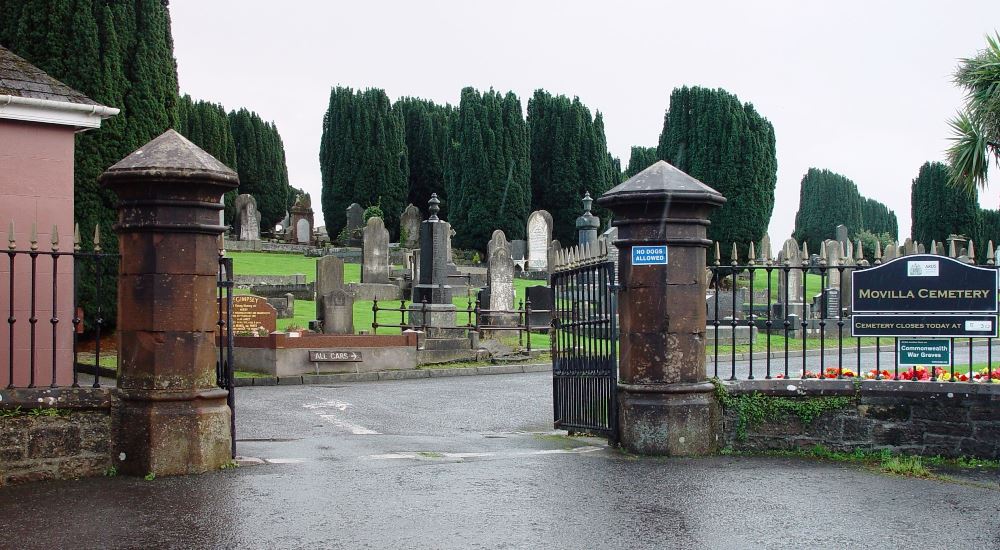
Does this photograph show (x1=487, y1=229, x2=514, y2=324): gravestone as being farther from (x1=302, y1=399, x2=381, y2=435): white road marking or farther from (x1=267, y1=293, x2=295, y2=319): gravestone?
(x1=302, y1=399, x2=381, y2=435): white road marking

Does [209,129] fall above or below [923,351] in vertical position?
above

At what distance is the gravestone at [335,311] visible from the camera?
790 inches

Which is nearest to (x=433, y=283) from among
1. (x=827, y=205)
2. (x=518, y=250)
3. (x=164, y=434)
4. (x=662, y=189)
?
(x=662, y=189)

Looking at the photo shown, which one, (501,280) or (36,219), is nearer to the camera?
(36,219)

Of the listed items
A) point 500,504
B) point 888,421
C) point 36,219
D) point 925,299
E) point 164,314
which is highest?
point 36,219

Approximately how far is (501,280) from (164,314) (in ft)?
59.3

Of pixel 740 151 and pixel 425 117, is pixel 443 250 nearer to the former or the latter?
pixel 740 151

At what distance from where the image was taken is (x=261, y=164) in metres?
66.8

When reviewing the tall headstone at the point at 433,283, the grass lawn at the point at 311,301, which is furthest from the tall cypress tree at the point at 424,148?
the tall headstone at the point at 433,283

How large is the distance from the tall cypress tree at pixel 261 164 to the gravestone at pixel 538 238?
27547 millimetres

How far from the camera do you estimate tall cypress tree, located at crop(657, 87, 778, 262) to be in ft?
161

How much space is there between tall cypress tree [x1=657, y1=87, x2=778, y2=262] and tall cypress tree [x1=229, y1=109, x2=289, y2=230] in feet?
89.4

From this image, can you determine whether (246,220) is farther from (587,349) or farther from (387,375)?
(587,349)

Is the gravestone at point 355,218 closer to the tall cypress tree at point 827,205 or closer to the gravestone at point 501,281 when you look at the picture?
the gravestone at point 501,281
